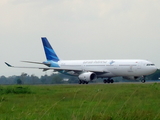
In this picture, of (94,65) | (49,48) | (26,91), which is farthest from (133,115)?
(49,48)

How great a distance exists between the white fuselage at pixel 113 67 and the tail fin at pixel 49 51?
201cm

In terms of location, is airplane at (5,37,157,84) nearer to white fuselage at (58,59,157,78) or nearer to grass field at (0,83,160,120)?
white fuselage at (58,59,157,78)

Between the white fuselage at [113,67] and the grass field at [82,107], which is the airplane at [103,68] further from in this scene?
the grass field at [82,107]

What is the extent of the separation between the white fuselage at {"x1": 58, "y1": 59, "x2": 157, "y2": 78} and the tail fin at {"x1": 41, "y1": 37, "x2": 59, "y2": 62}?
2.01 metres

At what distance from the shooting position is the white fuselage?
4825cm

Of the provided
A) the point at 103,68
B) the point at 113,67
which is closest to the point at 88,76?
the point at 103,68

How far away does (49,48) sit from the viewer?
59781 millimetres

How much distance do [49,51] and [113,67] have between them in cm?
1204

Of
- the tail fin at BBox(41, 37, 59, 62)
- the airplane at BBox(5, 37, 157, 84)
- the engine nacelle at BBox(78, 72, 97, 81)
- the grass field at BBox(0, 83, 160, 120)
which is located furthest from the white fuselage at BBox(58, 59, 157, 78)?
the grass field at BBox(0, 83, 160, 120)

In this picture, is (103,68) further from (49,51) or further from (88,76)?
(49,51)

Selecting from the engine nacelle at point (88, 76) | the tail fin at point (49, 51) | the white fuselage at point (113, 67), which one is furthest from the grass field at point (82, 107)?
the tail fin at point (49, 51)

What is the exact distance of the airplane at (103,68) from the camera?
48.4 metres

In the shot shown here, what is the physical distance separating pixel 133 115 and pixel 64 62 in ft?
151

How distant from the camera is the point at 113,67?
50.4m
